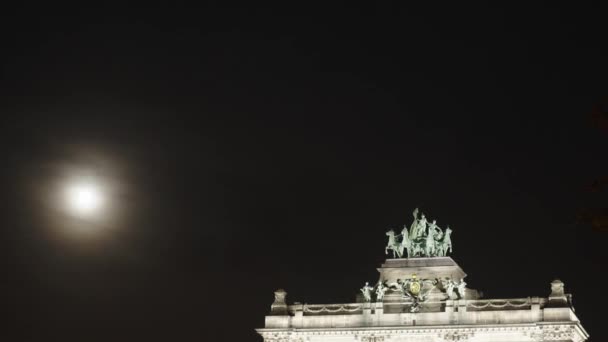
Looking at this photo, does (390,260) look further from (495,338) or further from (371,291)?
(495,338)

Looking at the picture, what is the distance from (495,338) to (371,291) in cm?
1092

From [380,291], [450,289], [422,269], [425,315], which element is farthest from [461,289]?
[380,291]

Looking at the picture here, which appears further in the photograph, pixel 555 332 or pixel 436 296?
pixel 436 296

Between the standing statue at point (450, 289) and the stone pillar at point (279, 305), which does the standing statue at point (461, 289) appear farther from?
the stone pillar at point (279, 305)

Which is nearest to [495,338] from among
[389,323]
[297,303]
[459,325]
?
[459,325]

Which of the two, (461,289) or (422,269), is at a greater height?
(422,269)

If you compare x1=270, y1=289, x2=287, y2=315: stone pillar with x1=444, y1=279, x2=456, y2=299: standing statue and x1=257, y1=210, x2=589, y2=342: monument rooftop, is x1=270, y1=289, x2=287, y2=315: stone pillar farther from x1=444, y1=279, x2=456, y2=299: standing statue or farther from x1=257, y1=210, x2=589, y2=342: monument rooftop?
x1=444, y1=279, x2=456, y2=299: standing statue

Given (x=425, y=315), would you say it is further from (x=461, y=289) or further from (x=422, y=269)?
(x=422, y=269)

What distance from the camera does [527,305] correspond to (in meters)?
82.2

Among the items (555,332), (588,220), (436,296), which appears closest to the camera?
(588,220)

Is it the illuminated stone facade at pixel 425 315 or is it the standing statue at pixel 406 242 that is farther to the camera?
the standing statue at pixel 406 242

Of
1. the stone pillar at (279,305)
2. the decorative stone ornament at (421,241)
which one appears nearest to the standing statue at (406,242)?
the decorative stone ornament at (421,241)

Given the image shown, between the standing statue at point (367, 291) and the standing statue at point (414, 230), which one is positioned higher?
the standing statue at point (414, 230)

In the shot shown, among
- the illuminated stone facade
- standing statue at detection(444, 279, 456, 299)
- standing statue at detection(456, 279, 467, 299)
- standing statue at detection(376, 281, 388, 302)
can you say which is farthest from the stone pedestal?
standing statue at detection(456, 279, 467, 299)
